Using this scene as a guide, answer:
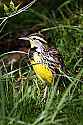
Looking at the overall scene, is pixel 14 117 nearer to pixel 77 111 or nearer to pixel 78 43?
pixel 77 111

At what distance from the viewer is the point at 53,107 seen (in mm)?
2961

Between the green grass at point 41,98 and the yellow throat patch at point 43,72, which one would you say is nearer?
the green grass at point 41,98

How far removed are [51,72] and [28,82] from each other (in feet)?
0.90

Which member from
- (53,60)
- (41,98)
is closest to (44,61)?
(53,60)

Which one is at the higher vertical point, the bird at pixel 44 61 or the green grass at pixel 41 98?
the bird at pixel 44 61

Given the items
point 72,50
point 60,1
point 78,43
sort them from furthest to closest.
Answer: point 60,1 → point 78,43 → point 72,50

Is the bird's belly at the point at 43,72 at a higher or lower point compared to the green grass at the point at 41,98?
higher

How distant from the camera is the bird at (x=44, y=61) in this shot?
335 cm

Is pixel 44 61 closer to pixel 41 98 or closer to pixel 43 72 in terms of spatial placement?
pixel 43 72

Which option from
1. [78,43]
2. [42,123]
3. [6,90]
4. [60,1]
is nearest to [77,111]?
[42,123]

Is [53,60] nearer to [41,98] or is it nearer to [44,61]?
[44,61]

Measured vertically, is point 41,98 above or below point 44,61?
below

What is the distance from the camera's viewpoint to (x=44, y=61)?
133 inches

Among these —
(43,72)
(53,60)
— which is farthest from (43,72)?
(53,60)
